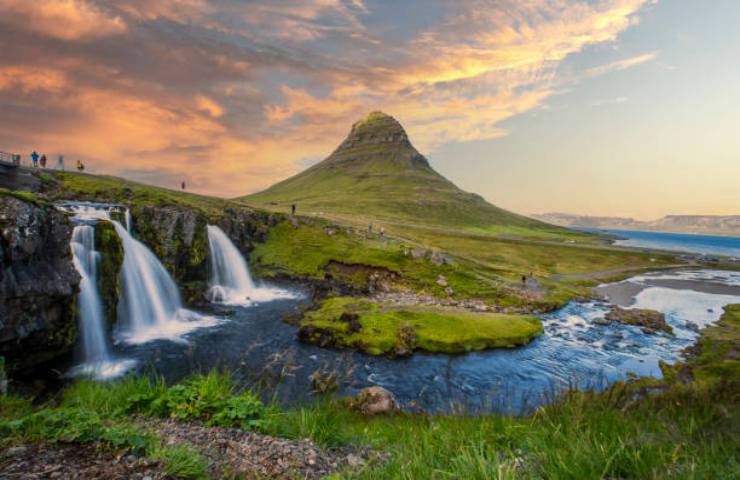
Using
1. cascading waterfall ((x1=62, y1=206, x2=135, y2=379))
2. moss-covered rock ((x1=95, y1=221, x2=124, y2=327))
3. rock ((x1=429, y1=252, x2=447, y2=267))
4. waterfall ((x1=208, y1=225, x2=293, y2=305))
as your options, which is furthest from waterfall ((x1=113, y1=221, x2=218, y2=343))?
rock ((x1=429, y1=252, x2=447, y2=267))

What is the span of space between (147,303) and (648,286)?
9609 cm

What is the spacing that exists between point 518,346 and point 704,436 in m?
31.3

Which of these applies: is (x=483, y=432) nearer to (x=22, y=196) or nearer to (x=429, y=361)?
(x=429, y=361)

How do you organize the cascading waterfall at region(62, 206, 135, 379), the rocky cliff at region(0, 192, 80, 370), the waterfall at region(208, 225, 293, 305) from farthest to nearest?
the waterfall at region(208, 225, 293, 305)
the cascading waterfall at region(62, 206, 135, 379)
the rocky cliff at region(0, 192, 80, 370)

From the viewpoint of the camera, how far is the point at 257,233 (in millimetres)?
71688

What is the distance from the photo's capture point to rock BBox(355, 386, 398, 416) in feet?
60.5

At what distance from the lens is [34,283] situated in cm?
2238

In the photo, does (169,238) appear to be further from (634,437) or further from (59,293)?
(634,437)

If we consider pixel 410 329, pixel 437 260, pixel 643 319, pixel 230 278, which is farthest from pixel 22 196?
pixel 643 319

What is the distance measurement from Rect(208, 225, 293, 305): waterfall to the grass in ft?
45.3

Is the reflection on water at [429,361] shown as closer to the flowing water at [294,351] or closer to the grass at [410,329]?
the flowing water at [294,351]

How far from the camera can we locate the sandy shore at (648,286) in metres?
65.8

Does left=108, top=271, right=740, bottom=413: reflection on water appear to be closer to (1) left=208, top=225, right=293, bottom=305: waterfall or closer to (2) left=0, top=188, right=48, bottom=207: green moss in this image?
(1) left=208, top=225, right=293, bottom=305: waterfall

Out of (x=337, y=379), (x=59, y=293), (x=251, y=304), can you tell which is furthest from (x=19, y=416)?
(x=251, y=304)
